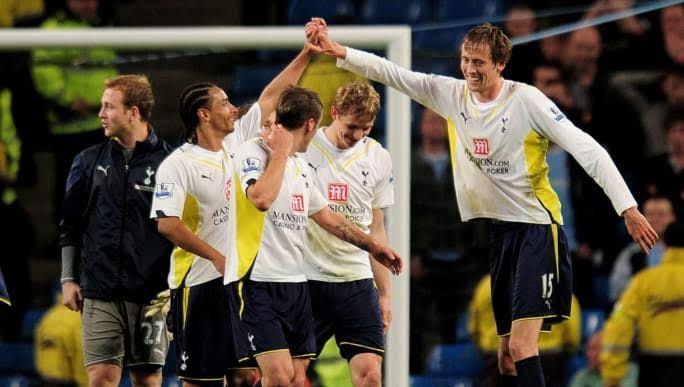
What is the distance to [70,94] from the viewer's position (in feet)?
27.3

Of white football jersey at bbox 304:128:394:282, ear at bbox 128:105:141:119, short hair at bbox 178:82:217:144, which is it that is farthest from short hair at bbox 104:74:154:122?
white football jersey at bbox 304:128:394:282

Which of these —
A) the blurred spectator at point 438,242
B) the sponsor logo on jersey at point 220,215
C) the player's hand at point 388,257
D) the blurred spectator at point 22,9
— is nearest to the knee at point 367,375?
the player's hand at point 388,257

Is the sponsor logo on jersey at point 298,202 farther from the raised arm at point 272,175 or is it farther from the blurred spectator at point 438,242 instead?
the blurred spectator at point 438,242

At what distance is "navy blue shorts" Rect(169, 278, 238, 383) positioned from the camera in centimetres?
727

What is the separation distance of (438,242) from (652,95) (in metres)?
1.49

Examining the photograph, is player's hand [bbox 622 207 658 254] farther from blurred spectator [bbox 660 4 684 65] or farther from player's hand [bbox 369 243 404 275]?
blurred spectator [bbox 660 4 684 65]

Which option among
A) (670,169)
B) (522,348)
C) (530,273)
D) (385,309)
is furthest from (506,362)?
(670,169)

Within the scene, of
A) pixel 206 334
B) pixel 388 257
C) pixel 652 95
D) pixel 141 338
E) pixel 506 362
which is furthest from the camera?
pixel 652 95

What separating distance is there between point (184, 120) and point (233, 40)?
0.81 m

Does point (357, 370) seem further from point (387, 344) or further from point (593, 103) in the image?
point (593, 103)

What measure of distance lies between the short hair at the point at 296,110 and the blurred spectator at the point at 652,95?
2860 millimetres

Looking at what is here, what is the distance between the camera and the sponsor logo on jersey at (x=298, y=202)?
6866 mm

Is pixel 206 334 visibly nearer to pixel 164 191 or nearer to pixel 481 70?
pixel 164 191

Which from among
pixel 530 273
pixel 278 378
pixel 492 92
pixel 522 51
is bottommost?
pixel 278 378
